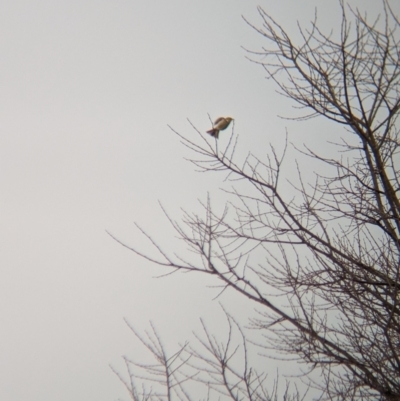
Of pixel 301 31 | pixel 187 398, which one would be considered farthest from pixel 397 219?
pixel 187 398

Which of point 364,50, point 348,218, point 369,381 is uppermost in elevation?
point 364,50

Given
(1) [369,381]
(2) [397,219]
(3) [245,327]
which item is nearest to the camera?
(1) [369,381]

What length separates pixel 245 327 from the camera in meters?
3.41

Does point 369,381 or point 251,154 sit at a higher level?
point 251,154

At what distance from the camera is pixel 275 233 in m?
2.88

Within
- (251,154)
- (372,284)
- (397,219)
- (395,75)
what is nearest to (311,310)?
(372,284)

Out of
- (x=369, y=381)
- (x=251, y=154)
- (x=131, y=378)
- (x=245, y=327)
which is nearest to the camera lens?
(x=369, y=381)

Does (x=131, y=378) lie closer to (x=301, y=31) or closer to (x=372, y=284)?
(x=372, y=284)

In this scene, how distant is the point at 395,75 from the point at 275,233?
158 cm

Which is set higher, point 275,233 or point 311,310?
point 275,233

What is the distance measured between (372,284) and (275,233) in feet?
2.72

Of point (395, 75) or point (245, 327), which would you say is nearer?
point (395, 75)

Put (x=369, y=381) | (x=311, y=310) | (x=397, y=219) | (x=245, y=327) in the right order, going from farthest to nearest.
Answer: (x=245, y=327) < (x=311, y=310) < (x=397, y=219) < (x=369, y=381)

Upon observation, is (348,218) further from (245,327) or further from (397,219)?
(245,327)
